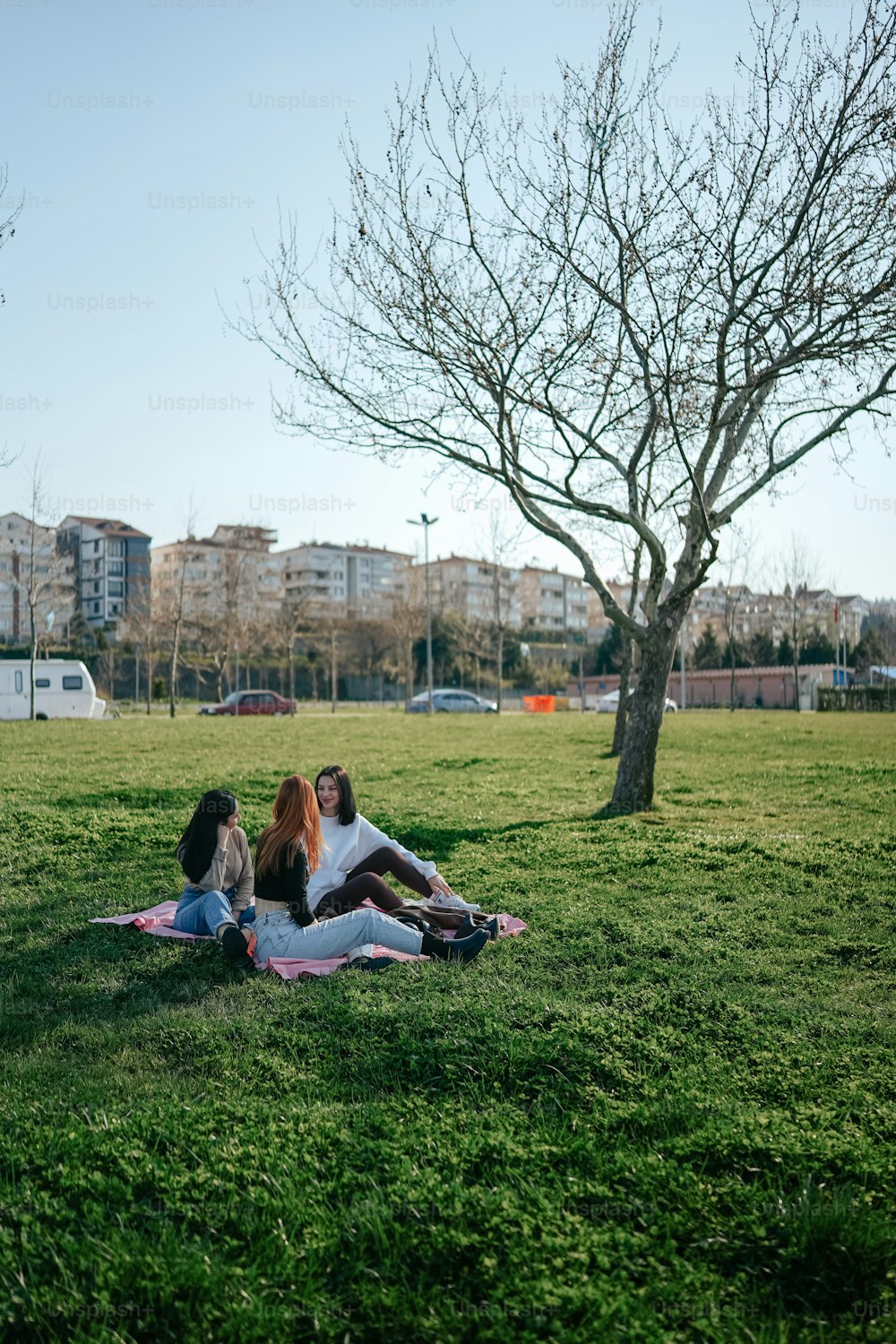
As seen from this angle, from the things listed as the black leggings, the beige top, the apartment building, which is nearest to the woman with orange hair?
the black leggings

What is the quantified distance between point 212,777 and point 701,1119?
1208 cm

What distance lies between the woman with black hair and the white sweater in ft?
1.76

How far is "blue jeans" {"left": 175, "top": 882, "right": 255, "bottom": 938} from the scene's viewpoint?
709cm

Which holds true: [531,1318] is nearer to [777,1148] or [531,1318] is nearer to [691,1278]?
[691,1278]

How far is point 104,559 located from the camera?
95.1 meters

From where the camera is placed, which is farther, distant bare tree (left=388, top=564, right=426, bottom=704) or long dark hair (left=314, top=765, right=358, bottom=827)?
distant bare tree (left=388, top=564, right=426, bottom=704)

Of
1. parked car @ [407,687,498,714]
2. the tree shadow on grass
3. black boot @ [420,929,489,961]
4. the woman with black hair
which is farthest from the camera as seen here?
parked car @ [407,687,498,714]

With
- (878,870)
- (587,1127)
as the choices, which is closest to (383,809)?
(878,870)

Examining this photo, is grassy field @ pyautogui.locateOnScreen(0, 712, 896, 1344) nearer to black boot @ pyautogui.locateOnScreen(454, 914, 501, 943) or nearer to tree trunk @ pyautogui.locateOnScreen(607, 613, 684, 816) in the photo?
black boot @ pyautogui.locateOnScreen(454, 914, 501, 943)

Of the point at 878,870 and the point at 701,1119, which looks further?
the point at 878,870

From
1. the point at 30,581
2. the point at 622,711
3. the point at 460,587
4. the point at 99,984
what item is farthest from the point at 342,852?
the point at 460,587

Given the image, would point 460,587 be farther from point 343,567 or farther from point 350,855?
point 350,855

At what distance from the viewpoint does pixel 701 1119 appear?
4.24 m

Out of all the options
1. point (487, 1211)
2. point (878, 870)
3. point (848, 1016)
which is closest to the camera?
point (487, 1211)
